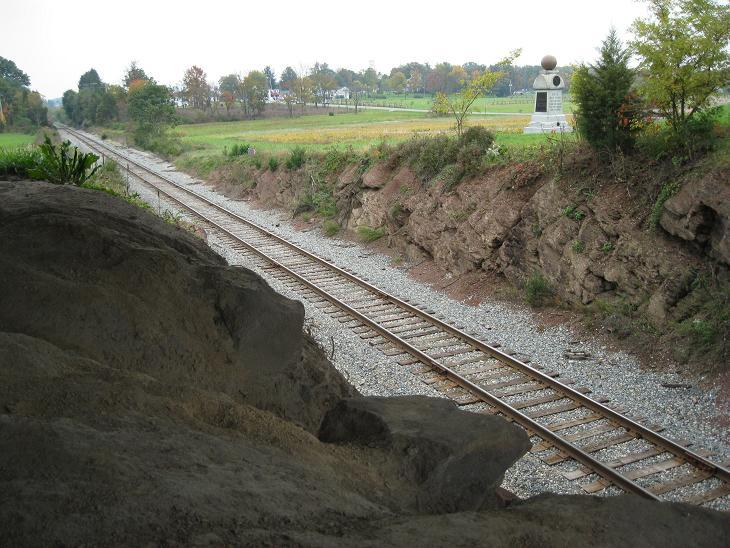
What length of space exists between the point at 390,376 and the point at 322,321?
11.0 ft

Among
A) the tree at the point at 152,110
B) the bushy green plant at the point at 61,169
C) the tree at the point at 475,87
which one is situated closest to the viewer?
the bushy green plant at the point at 61,169

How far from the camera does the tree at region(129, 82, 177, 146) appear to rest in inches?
2613

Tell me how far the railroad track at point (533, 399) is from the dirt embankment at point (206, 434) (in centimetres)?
295

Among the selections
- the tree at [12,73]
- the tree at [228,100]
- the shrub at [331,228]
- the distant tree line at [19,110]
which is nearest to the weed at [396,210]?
the shrub at [331,228]

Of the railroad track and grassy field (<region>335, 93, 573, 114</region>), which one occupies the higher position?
grassy field (<region>335, 93, 573, 114</region>)

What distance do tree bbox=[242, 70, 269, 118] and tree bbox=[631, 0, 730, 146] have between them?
105279mm

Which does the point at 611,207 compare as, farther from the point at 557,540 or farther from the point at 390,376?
the point at 557,540

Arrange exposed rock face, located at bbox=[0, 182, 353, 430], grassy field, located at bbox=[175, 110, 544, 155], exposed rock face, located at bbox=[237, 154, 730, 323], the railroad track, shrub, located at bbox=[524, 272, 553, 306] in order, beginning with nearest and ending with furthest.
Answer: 1. exposed rock face, located at bbox=[0, 182, 353, 430]
2. the railroad track
3. exposed rock face, located at bbox=[237, 154, 730, 323]
4. shrub, located at bbox=[524, 272, 553, 306]
5. grassy field, located at bbox=[175, 110, 544, 155]

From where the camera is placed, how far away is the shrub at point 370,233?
872 inches

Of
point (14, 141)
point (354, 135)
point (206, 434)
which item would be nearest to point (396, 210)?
point (206, 434)

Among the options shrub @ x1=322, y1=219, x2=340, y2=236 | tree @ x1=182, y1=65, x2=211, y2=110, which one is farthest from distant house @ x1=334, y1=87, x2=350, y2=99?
shrub @ x1=322, y1=219, x2=340, y2=236

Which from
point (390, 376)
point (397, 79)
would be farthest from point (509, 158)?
point (397, 79)

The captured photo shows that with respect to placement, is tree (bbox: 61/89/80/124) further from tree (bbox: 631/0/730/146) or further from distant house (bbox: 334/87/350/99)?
tree (bbox: 631/0/730/146)

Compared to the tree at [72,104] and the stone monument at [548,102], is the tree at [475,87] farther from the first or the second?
the tree at [72,104]
